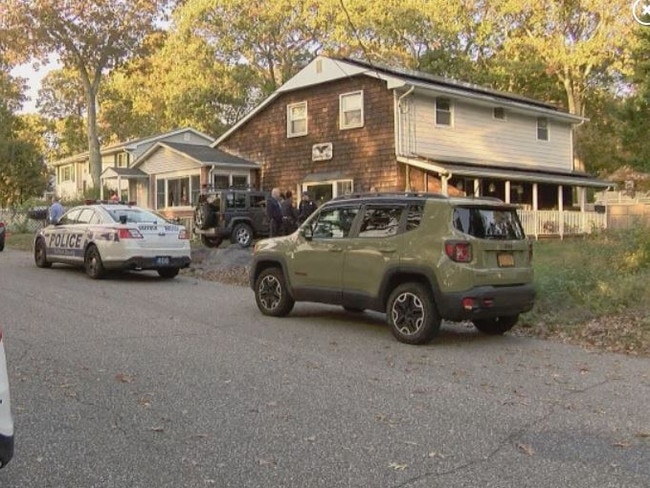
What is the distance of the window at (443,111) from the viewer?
24172 millimetres

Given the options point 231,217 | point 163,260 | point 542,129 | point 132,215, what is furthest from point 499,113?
point 163,260

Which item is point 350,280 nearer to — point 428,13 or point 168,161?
point 168,161

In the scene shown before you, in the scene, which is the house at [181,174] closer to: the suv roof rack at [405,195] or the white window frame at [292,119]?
the white window frame at [292,119]

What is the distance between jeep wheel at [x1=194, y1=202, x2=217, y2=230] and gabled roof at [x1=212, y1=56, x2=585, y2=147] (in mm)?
6755

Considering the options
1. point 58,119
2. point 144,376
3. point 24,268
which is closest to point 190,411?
point 144,376

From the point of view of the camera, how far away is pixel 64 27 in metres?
36.9

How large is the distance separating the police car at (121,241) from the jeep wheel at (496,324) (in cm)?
733

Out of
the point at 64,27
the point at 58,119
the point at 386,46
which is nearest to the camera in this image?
the point at 64,27

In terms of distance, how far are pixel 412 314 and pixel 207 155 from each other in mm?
21213

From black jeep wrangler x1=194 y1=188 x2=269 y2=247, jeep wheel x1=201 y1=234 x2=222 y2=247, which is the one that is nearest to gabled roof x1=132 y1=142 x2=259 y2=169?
black jeep wrangler x1=194 y1=188 x2=269 y2=247

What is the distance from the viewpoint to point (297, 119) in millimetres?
26891

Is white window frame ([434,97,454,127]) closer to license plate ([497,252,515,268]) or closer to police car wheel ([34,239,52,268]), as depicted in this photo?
police car wheel ([34,239,52,268])

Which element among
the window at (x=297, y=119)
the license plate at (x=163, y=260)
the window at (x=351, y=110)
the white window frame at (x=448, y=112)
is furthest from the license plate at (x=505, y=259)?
the window at (x=297, y=119)

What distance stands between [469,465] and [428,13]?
36.9m
